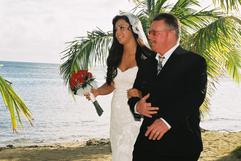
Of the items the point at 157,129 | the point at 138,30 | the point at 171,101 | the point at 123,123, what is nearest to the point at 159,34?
the point at 171,101

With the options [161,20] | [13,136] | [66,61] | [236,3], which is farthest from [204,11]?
[13,136]

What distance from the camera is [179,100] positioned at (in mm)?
2793

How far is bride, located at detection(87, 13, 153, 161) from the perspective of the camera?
450 cm

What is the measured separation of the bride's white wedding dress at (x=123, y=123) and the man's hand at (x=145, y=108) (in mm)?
1631

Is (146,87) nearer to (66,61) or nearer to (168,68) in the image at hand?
(168,68)

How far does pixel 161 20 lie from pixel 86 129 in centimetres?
2374

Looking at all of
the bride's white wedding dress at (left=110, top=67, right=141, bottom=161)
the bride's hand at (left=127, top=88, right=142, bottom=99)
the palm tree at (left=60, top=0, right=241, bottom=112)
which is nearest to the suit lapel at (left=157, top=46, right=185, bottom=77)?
the bride's hand at (left=127, top=88, right=142, bottom=99)

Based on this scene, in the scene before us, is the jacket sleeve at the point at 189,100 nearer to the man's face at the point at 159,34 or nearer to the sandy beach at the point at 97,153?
the man's face at the point at 159,34

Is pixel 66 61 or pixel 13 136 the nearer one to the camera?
pixel 66 61

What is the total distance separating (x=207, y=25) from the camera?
31.6 ft

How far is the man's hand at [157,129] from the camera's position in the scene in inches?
109

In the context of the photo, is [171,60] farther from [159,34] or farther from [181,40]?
[181,40]

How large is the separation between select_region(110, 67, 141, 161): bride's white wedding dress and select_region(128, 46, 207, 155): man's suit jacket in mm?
1642

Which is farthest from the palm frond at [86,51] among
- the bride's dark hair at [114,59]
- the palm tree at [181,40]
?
the bride's dark hair at [114,59]
